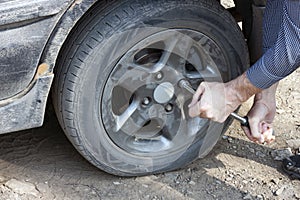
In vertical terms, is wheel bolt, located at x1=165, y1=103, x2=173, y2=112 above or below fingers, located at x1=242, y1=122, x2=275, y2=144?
below

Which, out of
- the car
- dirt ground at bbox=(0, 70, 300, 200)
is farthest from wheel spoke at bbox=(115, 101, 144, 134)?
dirt ground at bbox=(0, 70, 300, 200)

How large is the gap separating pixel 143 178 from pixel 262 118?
686mm

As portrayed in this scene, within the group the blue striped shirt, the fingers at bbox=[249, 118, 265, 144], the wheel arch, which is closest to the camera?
the blue striped shirt

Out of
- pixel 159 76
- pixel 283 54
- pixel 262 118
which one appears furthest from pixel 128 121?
pixel 283 54

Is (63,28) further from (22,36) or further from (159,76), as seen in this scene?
(159,76)

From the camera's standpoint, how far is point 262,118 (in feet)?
9.17

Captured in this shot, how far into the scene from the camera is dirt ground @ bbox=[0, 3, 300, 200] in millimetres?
3037

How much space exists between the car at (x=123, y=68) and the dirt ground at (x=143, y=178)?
83mm

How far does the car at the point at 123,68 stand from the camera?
8.31 ft

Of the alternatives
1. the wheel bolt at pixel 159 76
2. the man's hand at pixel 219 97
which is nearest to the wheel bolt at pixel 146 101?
the wheel bolt at pixel 159 76

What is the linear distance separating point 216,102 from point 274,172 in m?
0.75

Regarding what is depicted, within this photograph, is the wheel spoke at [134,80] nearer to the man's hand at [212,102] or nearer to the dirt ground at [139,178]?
the man's hand at [212,102]

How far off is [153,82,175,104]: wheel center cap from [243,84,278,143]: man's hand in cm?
38

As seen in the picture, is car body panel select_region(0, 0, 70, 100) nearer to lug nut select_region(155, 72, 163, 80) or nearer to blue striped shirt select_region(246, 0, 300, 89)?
lug nut select_region(155, 72, 163, 80)
